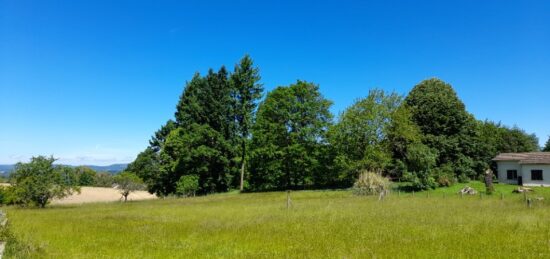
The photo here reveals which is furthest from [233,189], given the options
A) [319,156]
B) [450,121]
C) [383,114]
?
[450,121]

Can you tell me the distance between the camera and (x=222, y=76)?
58562 mm

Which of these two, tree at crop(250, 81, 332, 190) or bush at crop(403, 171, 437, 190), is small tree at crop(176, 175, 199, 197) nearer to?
tree at crop(250, 81, 332, 190)

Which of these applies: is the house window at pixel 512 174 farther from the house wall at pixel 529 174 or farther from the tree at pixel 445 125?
the tree at pixel 445 125

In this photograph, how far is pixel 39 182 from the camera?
34844 millimetres

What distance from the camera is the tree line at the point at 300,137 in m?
51.0

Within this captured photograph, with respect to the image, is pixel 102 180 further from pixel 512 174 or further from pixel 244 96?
pixel 512 174

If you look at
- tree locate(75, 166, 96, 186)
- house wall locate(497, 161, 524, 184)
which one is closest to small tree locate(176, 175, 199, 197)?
house wall locate(497, 161, 524, 184)

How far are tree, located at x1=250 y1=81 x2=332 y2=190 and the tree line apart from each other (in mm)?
147

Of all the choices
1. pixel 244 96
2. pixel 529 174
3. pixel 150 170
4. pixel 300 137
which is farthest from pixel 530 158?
pixel 150 170

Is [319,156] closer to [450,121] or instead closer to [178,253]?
[450,121]

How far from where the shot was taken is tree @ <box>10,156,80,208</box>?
113 ft

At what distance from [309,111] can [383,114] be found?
10413 mm

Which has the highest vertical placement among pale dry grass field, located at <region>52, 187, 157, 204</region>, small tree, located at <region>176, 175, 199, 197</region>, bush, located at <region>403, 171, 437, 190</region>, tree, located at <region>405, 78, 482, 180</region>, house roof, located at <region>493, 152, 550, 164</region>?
tree, located at <region>405, 78, 482, 180</region>

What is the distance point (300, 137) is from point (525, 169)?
96.8 ft
